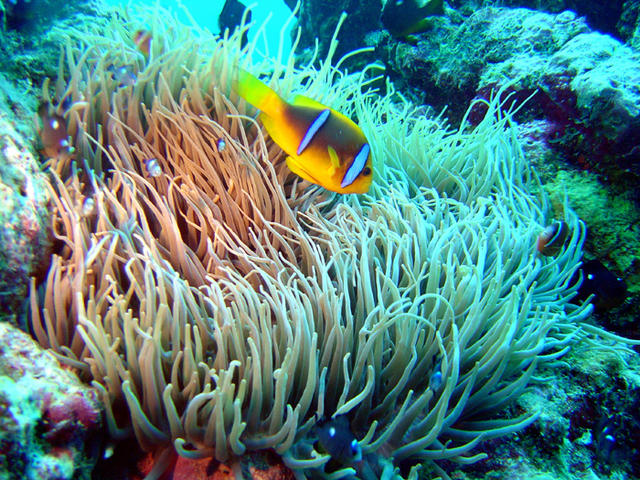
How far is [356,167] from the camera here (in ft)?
5.56

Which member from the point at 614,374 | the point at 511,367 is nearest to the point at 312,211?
the point at 511,367

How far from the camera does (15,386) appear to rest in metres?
0.93

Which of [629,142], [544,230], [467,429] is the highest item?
[629,142]

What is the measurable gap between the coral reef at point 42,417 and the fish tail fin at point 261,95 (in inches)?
49.1

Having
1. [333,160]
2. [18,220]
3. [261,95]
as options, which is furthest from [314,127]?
[18,220]

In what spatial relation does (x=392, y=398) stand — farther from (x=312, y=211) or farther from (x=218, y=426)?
(x=312, y=211)

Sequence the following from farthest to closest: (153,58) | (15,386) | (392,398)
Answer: (153,58) → (392,398) → (15,386)

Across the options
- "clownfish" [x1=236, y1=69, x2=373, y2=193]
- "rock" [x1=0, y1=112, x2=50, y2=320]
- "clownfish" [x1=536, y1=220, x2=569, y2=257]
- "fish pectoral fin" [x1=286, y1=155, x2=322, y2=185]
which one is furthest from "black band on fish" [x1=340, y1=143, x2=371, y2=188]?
"rock" [x1=0, y1=112, x2=50, y2=320]

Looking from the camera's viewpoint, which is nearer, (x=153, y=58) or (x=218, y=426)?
(x=218, y=426)

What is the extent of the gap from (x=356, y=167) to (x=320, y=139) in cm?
20

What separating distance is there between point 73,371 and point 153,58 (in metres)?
1.72

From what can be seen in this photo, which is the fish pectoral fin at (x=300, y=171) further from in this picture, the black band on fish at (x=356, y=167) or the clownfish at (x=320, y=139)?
the black band on fish at (x=356, y=167)

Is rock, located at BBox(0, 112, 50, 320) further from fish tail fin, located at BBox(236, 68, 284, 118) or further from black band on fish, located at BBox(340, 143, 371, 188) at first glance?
black band on fish, located at BBox(340, 143, 371, 188)

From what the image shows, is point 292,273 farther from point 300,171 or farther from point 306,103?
point 306,103
